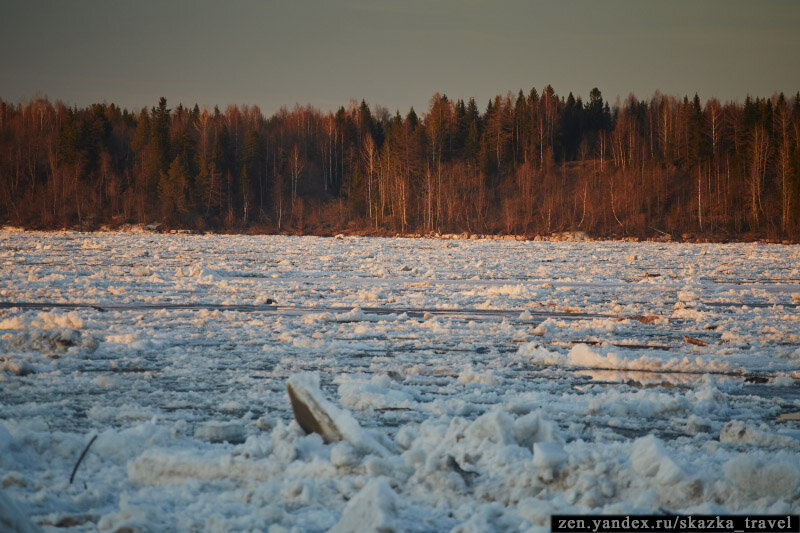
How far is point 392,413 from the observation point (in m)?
4.86

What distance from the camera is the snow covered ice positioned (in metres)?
3.29

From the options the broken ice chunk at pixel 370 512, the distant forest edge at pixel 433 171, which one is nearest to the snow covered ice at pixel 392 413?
the broken ice chunk at pixel 370 512

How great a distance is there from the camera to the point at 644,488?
11.0 feet

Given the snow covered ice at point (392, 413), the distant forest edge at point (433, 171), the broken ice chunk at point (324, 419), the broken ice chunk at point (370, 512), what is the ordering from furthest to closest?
1. the distant forest edge at point (433, 171)
2. the broken ice chunk at point (324, 419)
3. the snow covered ice at point (392, 413)
4. the broken ice chunk at point (370, 512)

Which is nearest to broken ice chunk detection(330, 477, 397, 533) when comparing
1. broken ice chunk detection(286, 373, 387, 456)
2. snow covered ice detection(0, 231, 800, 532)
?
snow covered ice detection(0, 231, 800, 532)

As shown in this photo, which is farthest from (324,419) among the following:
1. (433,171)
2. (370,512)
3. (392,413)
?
(433,171)

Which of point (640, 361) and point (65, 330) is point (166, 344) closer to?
point (65, 330)

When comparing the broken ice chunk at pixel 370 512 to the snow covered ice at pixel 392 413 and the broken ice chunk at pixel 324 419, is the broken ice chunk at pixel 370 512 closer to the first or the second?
the snow covered ice at pixel 392 413

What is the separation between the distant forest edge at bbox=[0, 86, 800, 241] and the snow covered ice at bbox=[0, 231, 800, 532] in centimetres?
5088

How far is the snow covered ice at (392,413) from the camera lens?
329cm

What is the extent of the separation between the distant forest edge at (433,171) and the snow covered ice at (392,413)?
50875mm

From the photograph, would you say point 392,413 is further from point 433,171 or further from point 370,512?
point 433,171

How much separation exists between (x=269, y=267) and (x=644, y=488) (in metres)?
17.0

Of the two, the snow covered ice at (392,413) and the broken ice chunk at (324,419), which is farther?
the broken ice chunk at (324,419)
